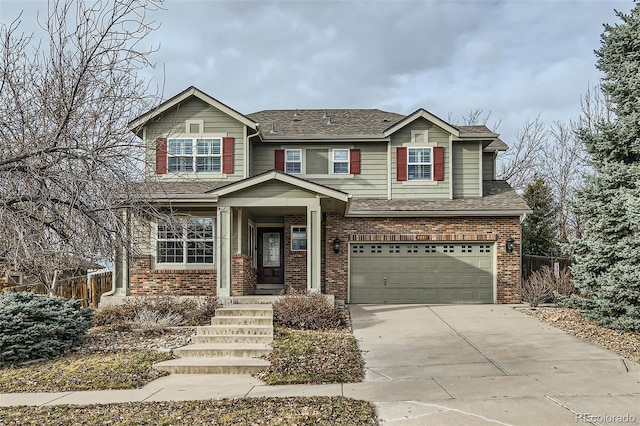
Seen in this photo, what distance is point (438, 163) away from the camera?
16656 mm

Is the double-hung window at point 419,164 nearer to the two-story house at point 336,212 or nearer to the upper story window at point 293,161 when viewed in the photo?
the two-story house at point 336,212

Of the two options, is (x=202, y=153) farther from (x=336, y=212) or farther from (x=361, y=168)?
(x=361, y=168)

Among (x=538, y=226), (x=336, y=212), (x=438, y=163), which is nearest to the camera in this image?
(x=336, y=212)

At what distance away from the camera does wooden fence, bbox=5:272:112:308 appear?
47.9ft

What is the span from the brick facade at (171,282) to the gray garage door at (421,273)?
14.4 feet

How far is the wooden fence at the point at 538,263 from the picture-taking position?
18328 millimetres

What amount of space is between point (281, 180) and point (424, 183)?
5.37 metres

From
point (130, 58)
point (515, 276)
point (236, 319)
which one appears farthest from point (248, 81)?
point (515, 276)

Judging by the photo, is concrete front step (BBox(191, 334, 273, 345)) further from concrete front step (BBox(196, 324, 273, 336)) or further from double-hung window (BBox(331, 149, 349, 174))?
double-hung window (BBox(331, 149, 349, 174))

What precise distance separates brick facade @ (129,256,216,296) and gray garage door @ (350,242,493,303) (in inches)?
173

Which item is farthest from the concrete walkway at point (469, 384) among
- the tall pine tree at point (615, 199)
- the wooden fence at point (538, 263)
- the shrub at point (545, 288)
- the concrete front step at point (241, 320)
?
the wooden fence at point (538, 263)

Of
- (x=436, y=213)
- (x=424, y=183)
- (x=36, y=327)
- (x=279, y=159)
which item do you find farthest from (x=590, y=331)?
(x=36, y=327)

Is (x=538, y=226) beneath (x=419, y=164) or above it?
beneath

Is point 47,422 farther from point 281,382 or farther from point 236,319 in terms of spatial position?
point 236,319
